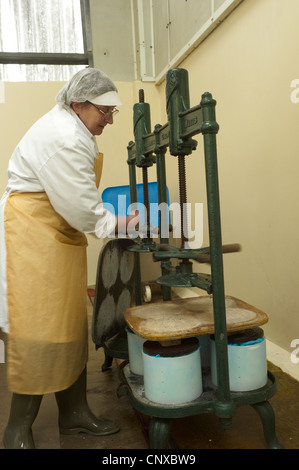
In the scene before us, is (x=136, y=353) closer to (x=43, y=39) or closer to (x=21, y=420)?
(x=21, y=420)

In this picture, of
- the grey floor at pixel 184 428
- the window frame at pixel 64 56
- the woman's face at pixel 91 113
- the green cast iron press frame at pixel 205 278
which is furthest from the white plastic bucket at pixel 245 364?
the window frame at pixel 64 56

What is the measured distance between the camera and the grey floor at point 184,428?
1.58 m

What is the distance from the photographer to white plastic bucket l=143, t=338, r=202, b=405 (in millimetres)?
1413

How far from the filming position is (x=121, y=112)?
14.2 feet

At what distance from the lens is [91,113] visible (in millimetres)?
1654

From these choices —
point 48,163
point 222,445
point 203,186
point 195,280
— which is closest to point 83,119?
point 48,163

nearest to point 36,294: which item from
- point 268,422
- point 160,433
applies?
point 160,433

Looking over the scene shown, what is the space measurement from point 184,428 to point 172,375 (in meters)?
0.40

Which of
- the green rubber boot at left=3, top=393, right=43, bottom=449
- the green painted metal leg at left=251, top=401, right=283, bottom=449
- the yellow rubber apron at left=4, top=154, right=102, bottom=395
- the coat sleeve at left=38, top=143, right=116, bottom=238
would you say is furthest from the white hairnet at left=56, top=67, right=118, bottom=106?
the green painted metal leg at left=251, top=401, right=283, bottom=449

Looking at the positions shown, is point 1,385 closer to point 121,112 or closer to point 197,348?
point 197,348

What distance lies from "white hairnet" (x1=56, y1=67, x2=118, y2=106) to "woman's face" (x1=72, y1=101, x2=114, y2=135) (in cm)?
3

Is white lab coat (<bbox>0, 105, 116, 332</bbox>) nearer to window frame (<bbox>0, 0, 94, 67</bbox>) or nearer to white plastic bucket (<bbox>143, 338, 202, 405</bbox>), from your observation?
white plastic bucket (<bbox>143, 338, 202, 405</bbox>)

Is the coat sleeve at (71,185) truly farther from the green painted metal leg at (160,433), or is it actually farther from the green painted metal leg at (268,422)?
the green painted metal leg at (268,422)

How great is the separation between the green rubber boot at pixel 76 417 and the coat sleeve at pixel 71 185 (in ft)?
2.32
